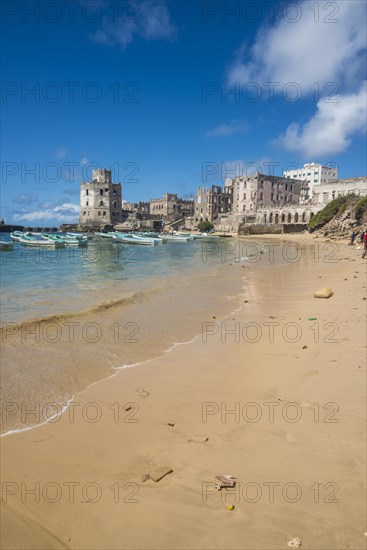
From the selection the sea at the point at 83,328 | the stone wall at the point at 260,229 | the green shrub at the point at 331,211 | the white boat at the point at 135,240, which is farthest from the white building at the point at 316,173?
the sea at the point at 83,328

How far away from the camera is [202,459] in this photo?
12.2ft

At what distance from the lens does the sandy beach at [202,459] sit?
287cm

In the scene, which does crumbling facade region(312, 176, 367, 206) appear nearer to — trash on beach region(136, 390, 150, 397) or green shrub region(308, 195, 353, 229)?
green shrub region(308, 195, 353, 229)

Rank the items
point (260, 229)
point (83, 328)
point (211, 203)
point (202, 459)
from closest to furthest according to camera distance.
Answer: point (202, 459) < point (83, 328) < point (260, 229) < point (211, 203)

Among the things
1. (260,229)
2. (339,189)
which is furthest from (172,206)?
(339,189)

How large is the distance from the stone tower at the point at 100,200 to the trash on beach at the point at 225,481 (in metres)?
107

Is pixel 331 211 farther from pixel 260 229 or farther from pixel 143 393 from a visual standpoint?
pixel 143 393

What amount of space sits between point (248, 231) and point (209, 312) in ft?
234

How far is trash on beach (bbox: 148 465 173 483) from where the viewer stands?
11.3ft

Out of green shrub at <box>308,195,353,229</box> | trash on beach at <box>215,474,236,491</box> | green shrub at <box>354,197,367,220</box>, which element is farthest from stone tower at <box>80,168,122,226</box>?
→ trash on beach at <box>215,474,236,491</box>

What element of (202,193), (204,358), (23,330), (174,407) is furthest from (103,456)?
(202,193)

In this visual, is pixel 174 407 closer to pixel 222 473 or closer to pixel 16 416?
pixel 222 473

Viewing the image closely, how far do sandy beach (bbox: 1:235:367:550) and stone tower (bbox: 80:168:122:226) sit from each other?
4095 inches

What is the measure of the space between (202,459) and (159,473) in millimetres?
506
